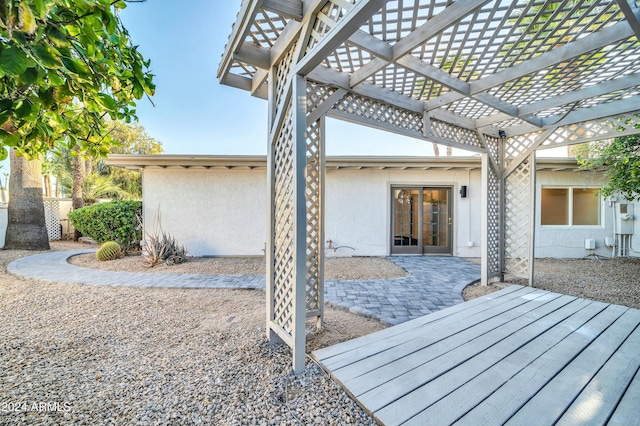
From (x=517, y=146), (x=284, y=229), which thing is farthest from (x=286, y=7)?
(x=517, y=146)

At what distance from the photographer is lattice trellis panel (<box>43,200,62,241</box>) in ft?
32.7

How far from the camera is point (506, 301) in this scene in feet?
11.5

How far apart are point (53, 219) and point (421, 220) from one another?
1325 cm

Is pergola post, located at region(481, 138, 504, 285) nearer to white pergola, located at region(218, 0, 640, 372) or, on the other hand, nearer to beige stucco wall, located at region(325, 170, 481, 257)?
white pergola, located at region(218, 0, 640, 372)

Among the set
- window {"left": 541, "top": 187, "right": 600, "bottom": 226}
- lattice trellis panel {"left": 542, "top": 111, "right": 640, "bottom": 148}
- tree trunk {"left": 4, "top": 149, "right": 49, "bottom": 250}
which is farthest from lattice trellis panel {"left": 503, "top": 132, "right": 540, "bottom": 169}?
tree trunk {"left": 4, "top": 149, "right": 49, "bottom": 250}

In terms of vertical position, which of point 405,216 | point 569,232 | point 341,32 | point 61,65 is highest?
point 341,32

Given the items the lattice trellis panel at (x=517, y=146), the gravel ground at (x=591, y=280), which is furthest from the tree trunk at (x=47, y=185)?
the lattice trellis panel at (x=517, y=146)

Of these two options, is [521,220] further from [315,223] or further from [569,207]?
[569,207]

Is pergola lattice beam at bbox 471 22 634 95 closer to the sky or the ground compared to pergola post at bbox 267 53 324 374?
closer to the sky

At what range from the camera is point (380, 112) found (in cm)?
325

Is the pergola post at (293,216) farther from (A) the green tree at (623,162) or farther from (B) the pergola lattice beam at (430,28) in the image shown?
(A) the green tree at (623,162)

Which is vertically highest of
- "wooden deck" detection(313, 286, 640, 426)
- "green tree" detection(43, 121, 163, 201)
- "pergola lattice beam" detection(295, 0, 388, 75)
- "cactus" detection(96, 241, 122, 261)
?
"green tree" detection(43, 121, 163, 201)

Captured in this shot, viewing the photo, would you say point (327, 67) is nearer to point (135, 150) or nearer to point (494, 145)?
point (494, 145)

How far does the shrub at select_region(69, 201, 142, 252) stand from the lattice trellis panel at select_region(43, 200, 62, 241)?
13.3 ft
